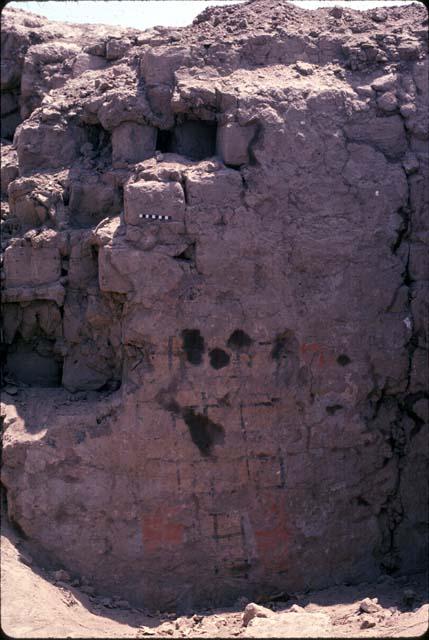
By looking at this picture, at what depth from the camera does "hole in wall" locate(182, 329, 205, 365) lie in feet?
20.2

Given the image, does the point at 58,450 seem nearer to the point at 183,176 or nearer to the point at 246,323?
the point at 246,323

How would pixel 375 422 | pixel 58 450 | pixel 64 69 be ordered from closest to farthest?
pixel 58 450 < pixel 375 422 < pixel 64 69

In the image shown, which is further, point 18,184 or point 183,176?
point 18,184

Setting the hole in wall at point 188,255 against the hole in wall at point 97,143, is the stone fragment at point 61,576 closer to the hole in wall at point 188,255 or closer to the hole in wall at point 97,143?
the hole in wall at point 188,255

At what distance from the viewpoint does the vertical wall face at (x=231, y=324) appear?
20.1 ft

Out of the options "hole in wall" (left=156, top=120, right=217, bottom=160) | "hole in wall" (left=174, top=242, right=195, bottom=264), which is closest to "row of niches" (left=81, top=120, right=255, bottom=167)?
"hole in wall" (left=156, top=120, right=217, bottom=160)

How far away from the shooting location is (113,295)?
627cm

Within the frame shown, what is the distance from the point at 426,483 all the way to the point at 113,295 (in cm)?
271

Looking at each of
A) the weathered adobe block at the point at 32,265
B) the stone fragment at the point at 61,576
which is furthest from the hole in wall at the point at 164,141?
the stone fragment at the point at 61,576

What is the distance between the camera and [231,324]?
6172 mm

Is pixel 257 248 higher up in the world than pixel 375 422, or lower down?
higher up

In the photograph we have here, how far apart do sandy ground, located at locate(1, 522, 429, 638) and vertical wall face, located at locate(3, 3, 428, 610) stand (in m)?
0.16

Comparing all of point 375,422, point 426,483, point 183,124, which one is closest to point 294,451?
point 375,422

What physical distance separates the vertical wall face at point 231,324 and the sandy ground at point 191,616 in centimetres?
16
